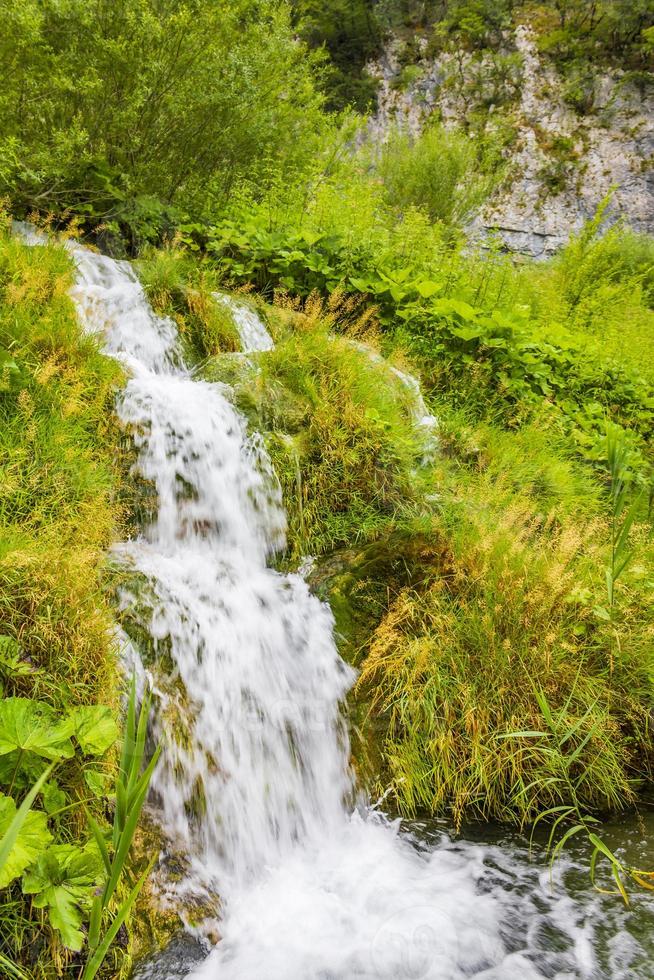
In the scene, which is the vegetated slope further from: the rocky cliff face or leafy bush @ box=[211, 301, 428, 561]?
the rocky cliff face

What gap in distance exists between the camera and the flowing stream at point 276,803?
1910 mm

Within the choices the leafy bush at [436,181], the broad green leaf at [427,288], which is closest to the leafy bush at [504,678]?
the broad green leaf at [427,288]

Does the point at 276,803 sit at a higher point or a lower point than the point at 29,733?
lower

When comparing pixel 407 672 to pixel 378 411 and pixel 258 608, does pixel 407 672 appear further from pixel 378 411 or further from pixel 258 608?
pixel 378 411

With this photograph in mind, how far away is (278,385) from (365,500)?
1.11 metres

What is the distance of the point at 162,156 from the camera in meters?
6.01

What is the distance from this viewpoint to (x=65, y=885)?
4.93 ft

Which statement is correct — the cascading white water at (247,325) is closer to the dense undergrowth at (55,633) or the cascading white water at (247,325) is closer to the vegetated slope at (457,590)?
the vegetated slope at (457,590)

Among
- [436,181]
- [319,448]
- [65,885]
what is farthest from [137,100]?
[436,181]

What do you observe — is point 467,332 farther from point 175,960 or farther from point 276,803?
point 175,960

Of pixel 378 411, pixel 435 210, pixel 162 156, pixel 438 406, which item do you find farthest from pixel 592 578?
pixel 435 210

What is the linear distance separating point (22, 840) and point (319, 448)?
2662mm

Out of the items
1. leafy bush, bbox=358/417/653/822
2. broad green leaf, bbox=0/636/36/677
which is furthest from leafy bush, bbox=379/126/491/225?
broad green leaf, bbox=0/636/36/677

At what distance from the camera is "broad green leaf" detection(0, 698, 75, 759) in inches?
60.6
